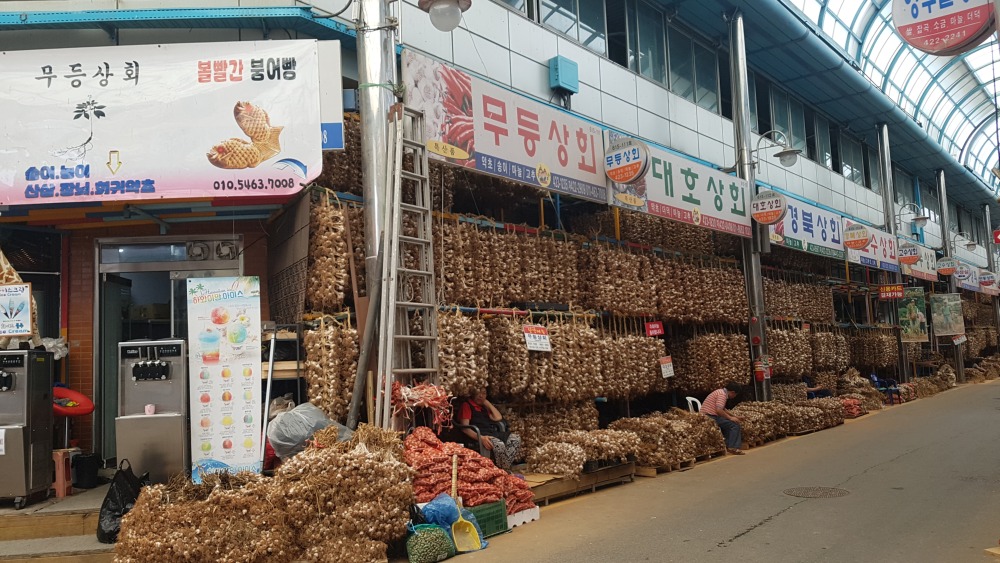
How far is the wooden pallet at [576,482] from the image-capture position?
884cm

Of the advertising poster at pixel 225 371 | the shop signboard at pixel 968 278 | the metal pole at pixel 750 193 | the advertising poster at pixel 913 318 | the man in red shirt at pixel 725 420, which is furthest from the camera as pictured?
the shop signboard at pixel 968 278

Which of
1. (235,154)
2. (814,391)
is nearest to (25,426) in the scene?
(235,154)

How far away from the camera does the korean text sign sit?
12.8 meters

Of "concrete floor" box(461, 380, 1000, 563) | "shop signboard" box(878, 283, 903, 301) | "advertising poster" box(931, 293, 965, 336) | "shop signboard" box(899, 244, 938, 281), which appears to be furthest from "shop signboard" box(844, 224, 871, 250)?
"advertising poster" box(931, 293, 965, 336)

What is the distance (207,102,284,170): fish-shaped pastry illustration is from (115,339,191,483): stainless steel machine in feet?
7.17

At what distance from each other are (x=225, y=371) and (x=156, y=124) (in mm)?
2954

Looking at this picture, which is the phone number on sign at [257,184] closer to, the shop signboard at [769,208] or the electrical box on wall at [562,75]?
the electrical box on wall at [562,75]

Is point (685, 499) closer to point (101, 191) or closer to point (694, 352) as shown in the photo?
point (694, 352)

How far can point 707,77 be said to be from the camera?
1964cm

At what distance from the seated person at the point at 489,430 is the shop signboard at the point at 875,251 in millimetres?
15886

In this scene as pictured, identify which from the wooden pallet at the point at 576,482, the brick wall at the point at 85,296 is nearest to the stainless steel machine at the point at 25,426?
the brick wall at the point at 85,296

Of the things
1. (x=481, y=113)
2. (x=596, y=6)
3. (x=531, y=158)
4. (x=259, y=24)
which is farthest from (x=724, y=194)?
(x=259, y=24)

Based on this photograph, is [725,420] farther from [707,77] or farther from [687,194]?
[707,77]

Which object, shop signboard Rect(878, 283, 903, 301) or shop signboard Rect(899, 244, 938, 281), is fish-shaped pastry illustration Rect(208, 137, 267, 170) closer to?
Answer: shop signboard Rect(878, 283, 903, 301)
